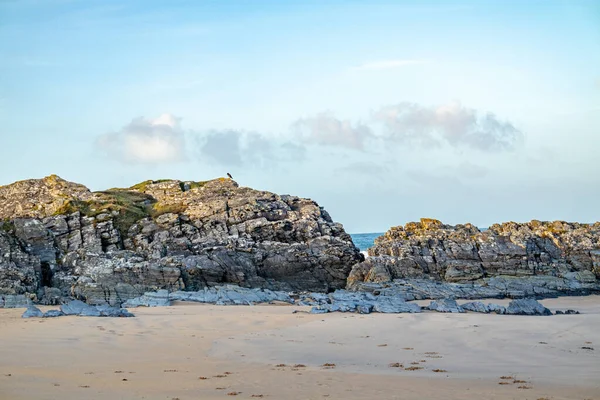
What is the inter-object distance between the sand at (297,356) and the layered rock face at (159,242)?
6.27 m

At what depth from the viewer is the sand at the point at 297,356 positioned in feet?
34.1

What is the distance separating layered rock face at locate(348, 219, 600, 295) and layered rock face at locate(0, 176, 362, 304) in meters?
2.44

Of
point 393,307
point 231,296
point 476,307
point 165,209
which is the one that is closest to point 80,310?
point 231,296

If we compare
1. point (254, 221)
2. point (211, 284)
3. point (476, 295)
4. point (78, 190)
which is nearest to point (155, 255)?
point (211, 284)

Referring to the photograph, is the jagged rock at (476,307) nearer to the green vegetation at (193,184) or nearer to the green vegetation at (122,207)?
the green vegetation at (122,207)

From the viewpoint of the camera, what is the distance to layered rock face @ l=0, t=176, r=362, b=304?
29555 millimetres

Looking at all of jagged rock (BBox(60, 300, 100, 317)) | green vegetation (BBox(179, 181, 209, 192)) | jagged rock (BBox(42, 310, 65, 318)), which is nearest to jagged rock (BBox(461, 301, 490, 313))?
jagged rock (BBox(60, 300, 100, 317))

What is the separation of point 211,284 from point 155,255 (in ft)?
10.5

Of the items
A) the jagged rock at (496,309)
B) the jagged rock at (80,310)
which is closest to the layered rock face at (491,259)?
the jagged rock at (496,309)

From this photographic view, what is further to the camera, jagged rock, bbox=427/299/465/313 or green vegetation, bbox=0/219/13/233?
green vegetation, bbox=0/219/13/233

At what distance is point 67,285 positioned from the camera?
29.7 metres

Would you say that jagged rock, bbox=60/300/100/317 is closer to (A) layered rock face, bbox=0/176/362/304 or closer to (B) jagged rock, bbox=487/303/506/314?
(A) layered rock face, bbox=0/176/362/304

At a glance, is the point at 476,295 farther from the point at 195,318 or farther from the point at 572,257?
the point at 195,318

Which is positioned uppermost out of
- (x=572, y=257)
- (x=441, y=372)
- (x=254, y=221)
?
(x=254, y=221)
